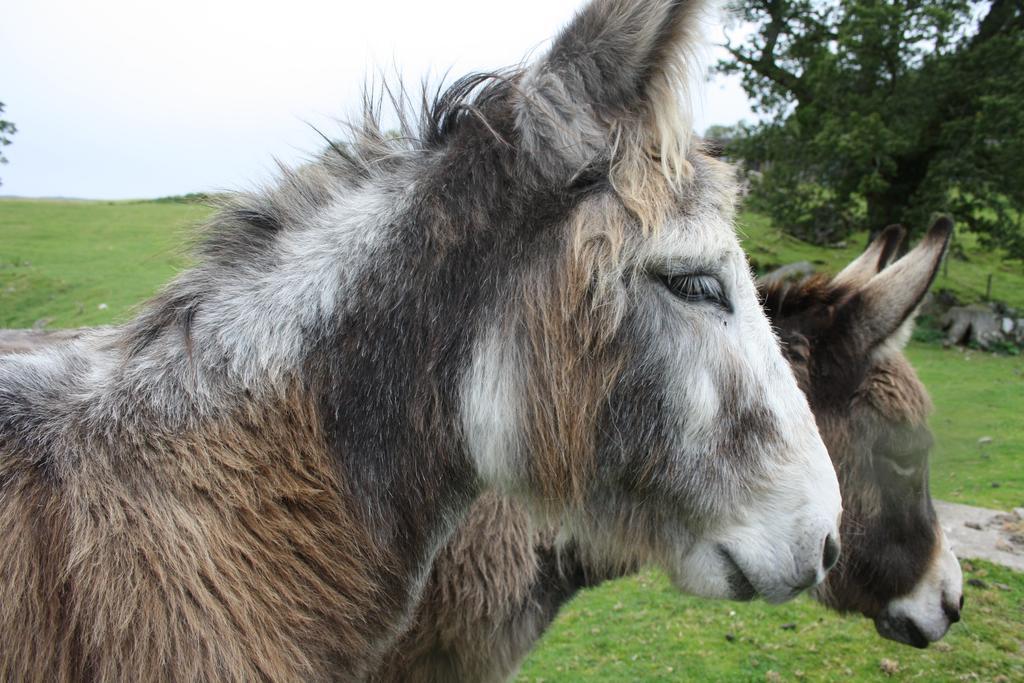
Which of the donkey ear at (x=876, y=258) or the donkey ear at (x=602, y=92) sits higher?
the donkey ear at (x=602, y=92)

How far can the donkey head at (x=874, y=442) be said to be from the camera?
13.3 feet

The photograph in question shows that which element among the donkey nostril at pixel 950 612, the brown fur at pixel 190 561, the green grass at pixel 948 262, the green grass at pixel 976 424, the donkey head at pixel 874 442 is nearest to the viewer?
the brown fur at pixel 190 561

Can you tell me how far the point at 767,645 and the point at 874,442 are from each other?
294cm

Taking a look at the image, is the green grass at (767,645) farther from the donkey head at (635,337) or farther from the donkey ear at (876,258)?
the donkey head at (635,337)

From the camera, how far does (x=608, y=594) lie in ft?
25.5

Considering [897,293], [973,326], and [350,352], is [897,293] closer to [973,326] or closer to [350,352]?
[350,352]

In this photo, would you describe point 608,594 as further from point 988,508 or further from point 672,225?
point 672,225

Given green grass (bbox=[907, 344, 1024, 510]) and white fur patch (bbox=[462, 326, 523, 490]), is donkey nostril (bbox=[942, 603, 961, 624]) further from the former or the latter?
white fur patch (bbox=[462, 326, 523, 490])

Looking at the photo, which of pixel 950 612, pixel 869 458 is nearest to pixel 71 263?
pixel 869 458

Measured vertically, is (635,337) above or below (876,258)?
below

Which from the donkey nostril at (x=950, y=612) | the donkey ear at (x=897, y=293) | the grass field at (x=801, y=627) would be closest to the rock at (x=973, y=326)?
the grass field at (x=801, y=627)

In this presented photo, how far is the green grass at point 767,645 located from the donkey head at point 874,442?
182cm

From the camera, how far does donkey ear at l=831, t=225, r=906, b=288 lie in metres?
4.56

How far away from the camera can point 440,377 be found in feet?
6.60
